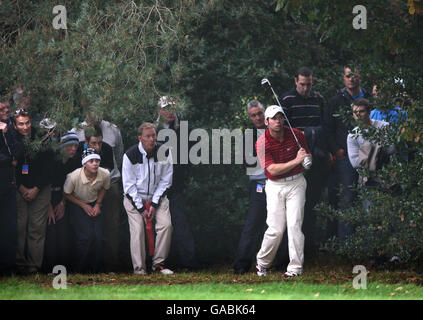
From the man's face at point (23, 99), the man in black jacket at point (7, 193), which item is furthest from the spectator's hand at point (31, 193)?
the man's face at point (23, 99)

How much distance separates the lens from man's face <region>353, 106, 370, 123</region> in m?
11.8

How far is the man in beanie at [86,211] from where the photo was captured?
1230 cm

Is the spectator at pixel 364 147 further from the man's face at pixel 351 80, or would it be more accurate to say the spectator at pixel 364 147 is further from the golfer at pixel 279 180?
the golfer at pixel 279 180

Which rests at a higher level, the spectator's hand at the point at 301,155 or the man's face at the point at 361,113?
the man's face at the point at 361,113

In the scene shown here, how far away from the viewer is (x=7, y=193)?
11.9 meters

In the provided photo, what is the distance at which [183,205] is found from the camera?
12.9 metres

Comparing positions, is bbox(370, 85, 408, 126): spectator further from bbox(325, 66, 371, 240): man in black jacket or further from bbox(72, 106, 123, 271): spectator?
bbox(72, 106, 123, 271): spectator

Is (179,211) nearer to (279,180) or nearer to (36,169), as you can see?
(279,180)

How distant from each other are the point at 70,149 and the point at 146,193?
3.79 ft

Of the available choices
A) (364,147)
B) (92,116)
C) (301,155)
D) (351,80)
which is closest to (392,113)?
(364,147)

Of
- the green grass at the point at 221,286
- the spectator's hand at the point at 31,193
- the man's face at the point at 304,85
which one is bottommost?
the green grass at the point at 221,286

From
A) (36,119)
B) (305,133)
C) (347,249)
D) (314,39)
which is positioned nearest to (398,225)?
(347,249)

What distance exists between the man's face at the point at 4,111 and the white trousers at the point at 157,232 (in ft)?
6.20

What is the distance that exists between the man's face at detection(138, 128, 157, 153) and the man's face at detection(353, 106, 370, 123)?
261 cm
